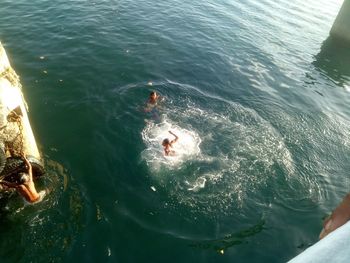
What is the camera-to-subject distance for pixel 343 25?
29.6m

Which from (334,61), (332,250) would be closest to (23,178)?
(332,250)

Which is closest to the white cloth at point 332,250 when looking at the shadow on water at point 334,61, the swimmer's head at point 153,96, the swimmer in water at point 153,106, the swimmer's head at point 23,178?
the swimmer's head at point 23,178

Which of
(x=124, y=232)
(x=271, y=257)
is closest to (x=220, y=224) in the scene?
(x=271, y=257)

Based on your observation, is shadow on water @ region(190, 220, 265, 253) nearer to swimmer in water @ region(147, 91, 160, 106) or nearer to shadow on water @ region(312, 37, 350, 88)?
swimmer in water @ region(147, 91, 160, 106)

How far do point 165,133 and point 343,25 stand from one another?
24.3 meters

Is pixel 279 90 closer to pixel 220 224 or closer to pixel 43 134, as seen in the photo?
pixel 220 224

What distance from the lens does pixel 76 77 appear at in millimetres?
17891

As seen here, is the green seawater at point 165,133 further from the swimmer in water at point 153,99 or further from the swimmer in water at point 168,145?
the swimmer in water at point 153,99

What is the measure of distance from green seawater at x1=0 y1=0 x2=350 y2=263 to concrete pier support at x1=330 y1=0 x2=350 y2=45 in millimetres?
3872

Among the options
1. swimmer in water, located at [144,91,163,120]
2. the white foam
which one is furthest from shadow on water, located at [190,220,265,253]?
swimmer in water, located at [144,91,163,120]

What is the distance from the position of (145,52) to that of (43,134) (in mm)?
10053

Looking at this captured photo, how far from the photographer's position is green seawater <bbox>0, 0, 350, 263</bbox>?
34.7 ft

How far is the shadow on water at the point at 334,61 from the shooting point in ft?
79.1

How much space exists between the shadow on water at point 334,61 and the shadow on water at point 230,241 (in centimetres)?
1665
